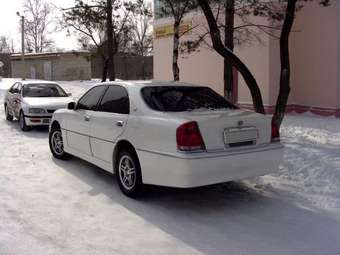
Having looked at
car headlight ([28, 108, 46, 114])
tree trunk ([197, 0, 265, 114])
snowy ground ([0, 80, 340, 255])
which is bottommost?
snowy ground ([0, 80, 340, 255])

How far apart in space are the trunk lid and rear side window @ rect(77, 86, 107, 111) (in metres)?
2.00

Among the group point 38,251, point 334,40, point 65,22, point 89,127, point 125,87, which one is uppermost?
point 65,22

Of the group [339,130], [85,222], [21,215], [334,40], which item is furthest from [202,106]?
[334,40]

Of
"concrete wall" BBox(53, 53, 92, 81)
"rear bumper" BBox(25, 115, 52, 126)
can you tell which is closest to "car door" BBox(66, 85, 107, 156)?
"rear bumper" BBox(25, 115, 52, 126)

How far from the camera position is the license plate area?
5.59m

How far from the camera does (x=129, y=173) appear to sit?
6164 mm

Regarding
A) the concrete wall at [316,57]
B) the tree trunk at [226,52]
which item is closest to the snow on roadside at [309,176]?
the tree trunk at [226,52]

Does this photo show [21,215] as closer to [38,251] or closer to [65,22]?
[38,251]

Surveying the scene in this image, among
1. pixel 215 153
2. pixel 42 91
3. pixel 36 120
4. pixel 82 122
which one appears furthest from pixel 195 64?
pixel 215 153

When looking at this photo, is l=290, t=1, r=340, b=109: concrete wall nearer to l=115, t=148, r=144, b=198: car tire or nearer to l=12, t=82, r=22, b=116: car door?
l=12, t=82, r=22, b=116: car door

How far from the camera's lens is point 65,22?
19.8 meters

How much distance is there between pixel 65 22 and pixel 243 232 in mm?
16713

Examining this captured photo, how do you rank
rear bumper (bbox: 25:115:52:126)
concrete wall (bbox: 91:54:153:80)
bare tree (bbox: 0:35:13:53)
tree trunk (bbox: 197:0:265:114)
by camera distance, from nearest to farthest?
tree trunk (bbox: 197:0:265:114)
rear bumper (bbox: 25:115:52:126)
concrete wall (bbox: 91:54:153:80)
bare tree (bbox: 0:35:13:53)

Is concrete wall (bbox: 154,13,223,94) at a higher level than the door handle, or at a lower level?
higher
